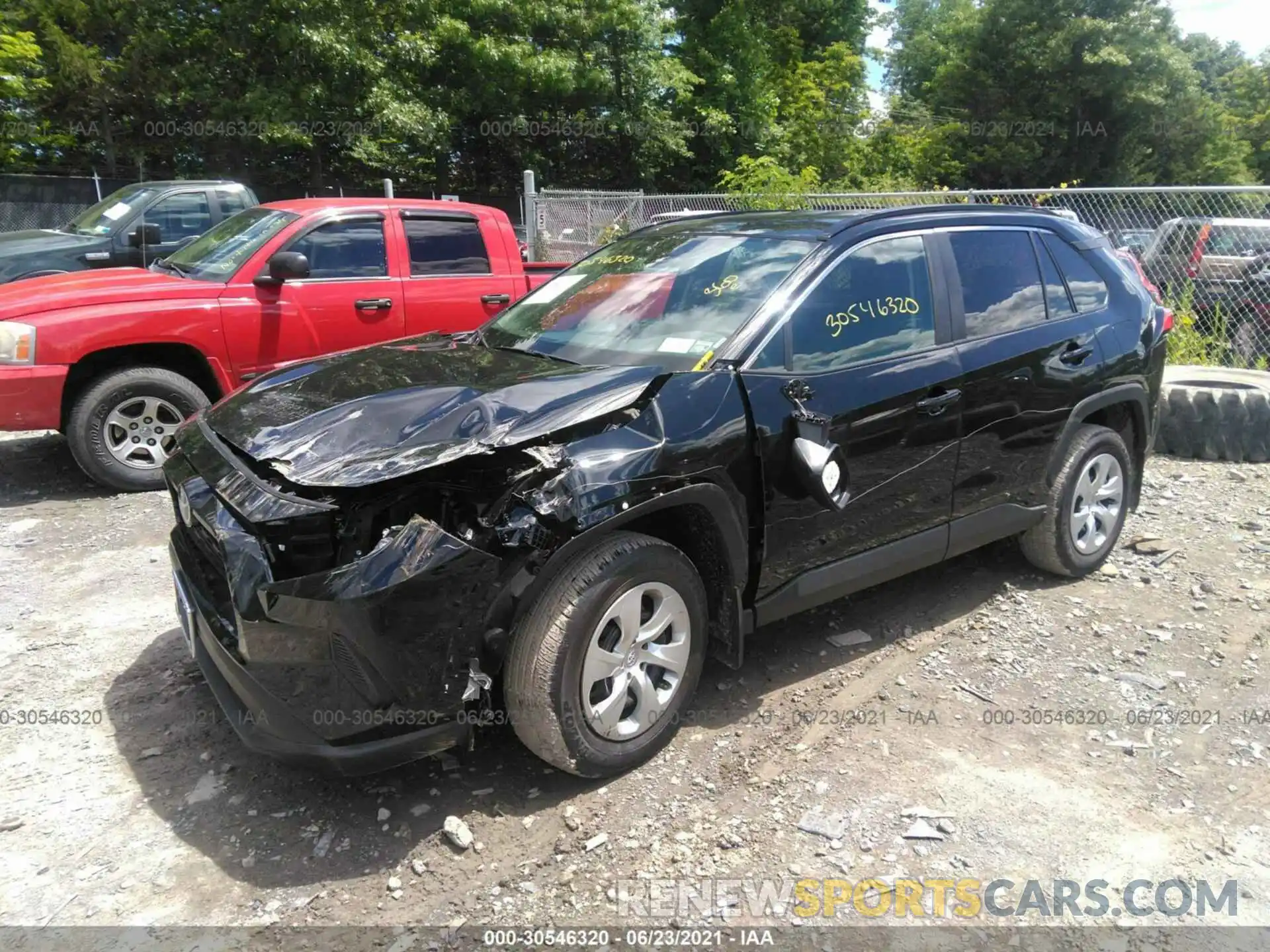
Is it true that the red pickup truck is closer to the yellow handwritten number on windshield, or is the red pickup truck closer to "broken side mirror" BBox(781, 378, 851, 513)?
the yellow handwritten number on windshield

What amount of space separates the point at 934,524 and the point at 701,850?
179cm

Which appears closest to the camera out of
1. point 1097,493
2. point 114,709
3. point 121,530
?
point 114,709

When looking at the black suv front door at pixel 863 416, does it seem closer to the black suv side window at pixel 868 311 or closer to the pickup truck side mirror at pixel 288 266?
the black suv side window at pixel 868 311

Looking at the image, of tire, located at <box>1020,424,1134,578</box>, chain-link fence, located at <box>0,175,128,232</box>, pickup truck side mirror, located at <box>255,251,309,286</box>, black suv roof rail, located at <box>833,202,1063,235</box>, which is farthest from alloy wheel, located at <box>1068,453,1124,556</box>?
chain-link fence, located at <box>0,175,128,232</box>

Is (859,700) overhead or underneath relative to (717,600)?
underneath

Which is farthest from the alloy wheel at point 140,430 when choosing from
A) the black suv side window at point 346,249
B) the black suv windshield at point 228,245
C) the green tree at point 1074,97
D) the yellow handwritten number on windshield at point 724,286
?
the green tree at point 1074,97

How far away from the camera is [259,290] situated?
5.98 metres

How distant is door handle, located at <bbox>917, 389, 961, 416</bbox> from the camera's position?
3.54 m

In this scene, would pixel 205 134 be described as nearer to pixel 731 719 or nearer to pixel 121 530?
pixel 121 530

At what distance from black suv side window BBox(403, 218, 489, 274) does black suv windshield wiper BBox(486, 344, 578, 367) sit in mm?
3250

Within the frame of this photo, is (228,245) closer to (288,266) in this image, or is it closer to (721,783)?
(288,266)

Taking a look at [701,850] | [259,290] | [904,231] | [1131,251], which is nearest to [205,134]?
[259,290]

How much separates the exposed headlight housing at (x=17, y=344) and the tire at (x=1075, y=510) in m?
5.71

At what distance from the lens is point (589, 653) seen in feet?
9.05
